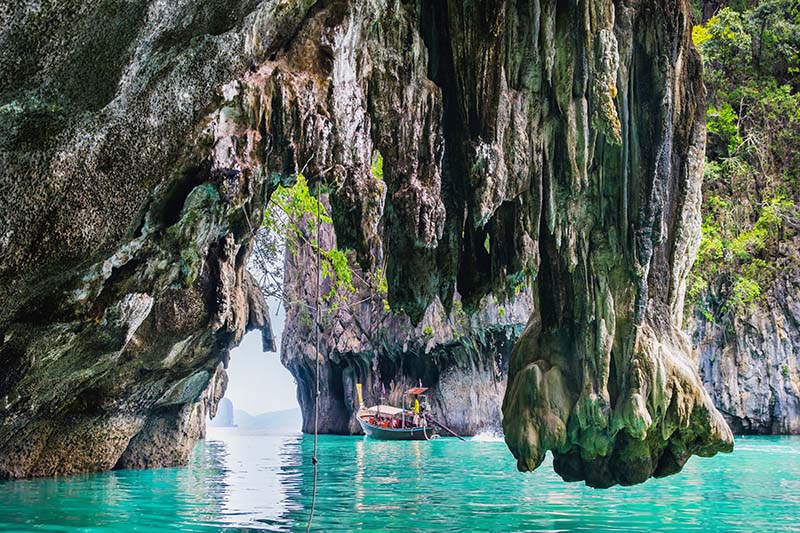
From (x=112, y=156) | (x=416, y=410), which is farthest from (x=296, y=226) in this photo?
(x=416, y=410)

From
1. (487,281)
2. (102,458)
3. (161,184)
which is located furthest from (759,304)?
(161,184)

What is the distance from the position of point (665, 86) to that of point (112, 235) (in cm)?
727

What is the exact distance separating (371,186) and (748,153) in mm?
25676

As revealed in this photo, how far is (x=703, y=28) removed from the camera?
29.2m

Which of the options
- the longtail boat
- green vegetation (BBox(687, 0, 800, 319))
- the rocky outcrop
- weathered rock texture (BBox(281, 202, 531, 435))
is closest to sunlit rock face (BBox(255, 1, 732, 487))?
the rocky outcrop

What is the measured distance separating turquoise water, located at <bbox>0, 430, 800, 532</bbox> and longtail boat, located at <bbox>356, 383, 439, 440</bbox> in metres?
13.8

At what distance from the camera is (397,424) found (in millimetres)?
31016

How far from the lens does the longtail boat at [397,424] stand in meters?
30.2

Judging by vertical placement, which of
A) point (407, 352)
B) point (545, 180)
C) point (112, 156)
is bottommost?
point (112, 156)

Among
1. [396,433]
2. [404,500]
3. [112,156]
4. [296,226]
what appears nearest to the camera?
[112,156]

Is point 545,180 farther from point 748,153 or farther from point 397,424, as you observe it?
point 397,424

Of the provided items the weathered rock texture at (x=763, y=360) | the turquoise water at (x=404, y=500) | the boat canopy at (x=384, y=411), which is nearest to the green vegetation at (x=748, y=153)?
the weathered rock texture at (x=763, y=360)

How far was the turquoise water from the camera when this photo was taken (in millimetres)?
8328

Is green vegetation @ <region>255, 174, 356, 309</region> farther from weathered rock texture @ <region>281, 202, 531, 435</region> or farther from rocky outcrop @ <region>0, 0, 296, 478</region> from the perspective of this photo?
weathered rock texture @ <region>281, 202, 531, 435</region>
